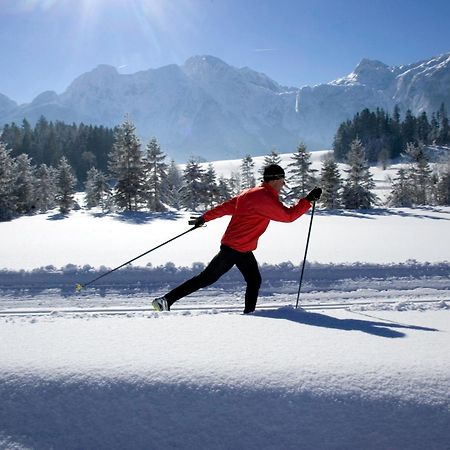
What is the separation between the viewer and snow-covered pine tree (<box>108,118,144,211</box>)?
30.7 meters

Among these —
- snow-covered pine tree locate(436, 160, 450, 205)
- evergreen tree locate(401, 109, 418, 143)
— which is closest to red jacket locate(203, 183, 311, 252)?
snow-covered pine tree locate(436, 160, 450, 205)

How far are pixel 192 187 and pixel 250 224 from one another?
105ft

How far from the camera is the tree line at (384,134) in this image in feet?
342

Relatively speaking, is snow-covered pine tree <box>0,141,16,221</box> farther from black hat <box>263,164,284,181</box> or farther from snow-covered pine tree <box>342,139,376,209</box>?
snow-covered pine tree <box>342,139,376,209</box>

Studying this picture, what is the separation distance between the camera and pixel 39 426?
1.84m

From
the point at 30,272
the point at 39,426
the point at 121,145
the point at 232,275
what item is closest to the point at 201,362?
the point at 39,426

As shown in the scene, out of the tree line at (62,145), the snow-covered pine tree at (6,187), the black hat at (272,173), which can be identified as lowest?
the black hat at (272,173)

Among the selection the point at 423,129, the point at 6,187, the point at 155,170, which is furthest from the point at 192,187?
the point at 423,129

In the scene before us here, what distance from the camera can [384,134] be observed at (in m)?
106

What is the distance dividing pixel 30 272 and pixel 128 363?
6.68 metres

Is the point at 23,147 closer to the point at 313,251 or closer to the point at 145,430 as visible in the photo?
the point at 313,251

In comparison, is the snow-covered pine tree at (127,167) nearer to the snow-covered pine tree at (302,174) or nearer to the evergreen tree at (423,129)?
the snow-covered pine tree at (302,174)

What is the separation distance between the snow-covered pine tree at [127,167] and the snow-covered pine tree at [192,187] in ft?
17.4

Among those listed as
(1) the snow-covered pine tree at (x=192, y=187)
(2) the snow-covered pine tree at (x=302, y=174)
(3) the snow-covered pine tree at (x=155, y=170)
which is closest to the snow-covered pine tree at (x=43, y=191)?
(3) the snow-covered pine tree at (x=155, y=170)
